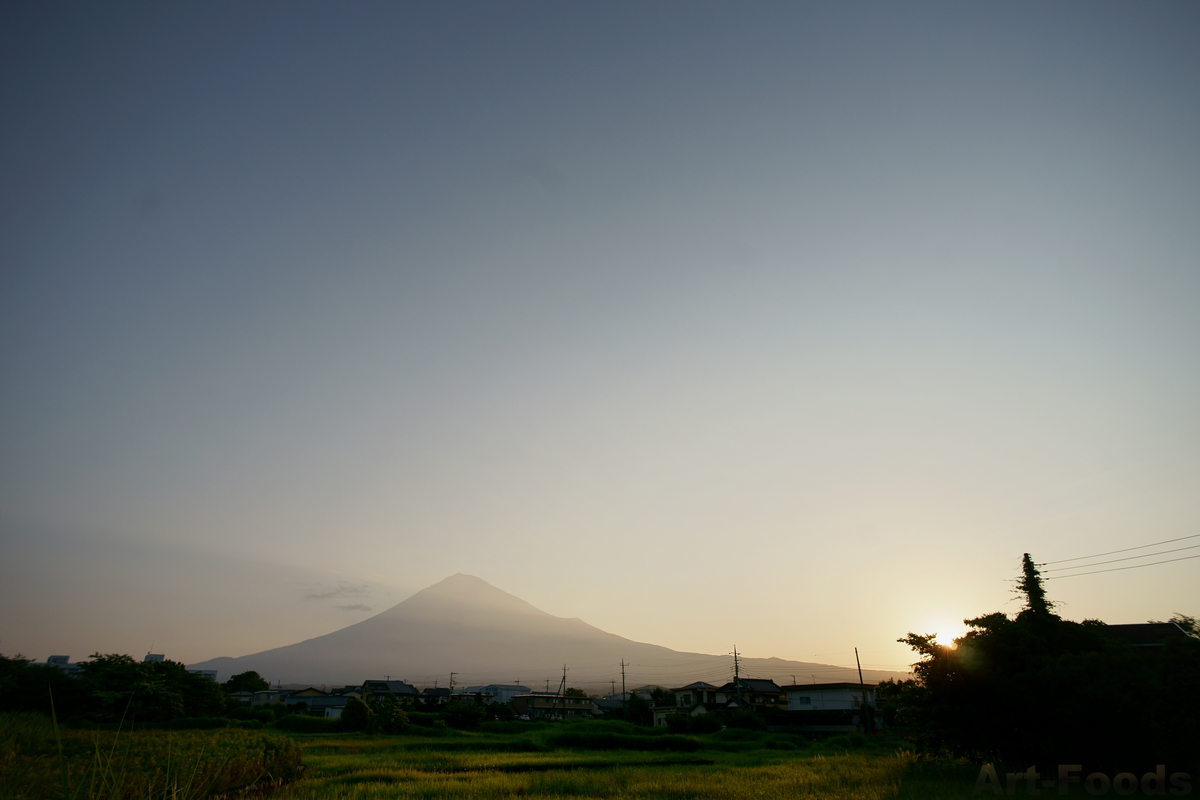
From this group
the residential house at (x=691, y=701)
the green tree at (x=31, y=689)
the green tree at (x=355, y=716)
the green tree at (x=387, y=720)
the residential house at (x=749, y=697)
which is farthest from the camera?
the residential house at (x=691, y=701)

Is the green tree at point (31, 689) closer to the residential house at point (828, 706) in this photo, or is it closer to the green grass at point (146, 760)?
the green grass at point (146, 760)

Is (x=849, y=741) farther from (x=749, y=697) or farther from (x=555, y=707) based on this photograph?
(x=555, y=707)

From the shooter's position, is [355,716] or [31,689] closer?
[31,689]

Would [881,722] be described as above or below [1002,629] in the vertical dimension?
below

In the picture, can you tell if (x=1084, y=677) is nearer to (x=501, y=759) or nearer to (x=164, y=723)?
(x=501, y=759)

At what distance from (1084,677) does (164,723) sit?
5488 cm

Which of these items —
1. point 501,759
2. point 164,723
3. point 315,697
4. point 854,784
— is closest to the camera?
point 854,784

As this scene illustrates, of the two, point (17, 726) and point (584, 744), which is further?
point (584, 744)

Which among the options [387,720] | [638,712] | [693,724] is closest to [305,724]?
[387,720]

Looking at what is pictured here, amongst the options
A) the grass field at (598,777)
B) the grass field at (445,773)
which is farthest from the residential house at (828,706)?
the grass field at (445,773)

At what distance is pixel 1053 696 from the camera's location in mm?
16844

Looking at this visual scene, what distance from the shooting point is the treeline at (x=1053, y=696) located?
47.4ft

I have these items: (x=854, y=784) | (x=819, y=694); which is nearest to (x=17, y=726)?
(x=854, y=784)

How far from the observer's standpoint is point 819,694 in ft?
188
